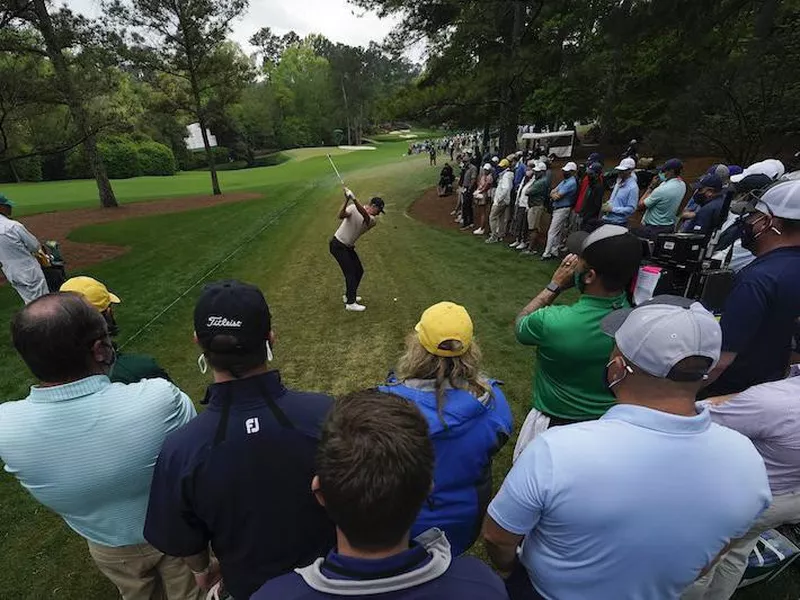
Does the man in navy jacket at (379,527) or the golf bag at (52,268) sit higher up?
the man in navy jacket at (379,527)

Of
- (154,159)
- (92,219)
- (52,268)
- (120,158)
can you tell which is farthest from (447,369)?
(154,159)

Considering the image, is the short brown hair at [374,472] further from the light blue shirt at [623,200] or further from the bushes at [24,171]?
the bushes at [24,171]

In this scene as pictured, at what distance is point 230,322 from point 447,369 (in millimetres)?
1073

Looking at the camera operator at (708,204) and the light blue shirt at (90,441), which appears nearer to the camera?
the light blue shirt at (90,441)

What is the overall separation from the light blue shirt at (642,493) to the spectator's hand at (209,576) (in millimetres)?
1496

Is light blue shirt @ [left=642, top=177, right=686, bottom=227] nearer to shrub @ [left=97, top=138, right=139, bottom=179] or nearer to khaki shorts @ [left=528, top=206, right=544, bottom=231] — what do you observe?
khaki shorts @ [left=528, top=206, right=544, bottom=231]

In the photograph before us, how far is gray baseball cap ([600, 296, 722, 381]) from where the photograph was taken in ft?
4.87

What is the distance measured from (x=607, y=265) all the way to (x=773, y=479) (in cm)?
135

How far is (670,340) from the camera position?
1495 mm

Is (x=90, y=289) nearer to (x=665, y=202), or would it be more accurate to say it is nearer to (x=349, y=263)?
(x=349, y=263)

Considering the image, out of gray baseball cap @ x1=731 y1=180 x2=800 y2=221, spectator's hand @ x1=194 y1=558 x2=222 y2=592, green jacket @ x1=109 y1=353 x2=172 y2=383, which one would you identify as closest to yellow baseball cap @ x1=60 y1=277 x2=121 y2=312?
green jacket @ x1=109 y1=353 x2=172 y2=383

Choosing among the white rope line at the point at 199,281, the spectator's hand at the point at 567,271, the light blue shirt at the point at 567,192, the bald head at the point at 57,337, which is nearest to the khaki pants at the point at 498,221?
the light blue shirt at the point at 567,192

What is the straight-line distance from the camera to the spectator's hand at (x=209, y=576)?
2.07m

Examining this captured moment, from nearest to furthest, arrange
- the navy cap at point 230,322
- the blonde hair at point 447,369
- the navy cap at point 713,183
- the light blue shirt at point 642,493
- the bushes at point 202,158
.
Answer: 1. the light blue shirt at point 642,493
2. the navy cap at point 230,322
3. the blonde hair at point 447,369
4. the navy cap at point 713,183
5. the bushes at point 202,158
